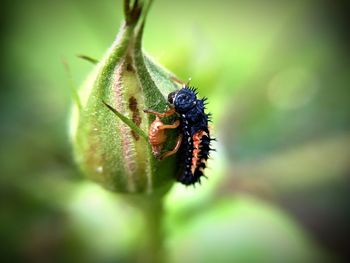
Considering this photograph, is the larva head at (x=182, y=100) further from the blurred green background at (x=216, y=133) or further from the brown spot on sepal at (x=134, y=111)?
the blurred green background at (x=216, y=133)

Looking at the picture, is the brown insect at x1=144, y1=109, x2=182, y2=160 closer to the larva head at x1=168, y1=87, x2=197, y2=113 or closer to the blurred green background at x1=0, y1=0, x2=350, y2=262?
the larva head at x1=168, y1=87, x2=197, y2=113

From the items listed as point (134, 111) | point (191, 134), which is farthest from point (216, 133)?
point (134, 111)

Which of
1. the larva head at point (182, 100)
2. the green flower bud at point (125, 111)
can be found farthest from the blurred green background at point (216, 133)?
the larva head at point (182, 100)

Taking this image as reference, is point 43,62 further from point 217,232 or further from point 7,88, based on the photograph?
point 217,232

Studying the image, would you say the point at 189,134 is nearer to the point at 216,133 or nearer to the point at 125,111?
the point at 125,111

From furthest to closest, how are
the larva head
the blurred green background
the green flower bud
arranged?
the blurred green background → the larva head → the green flower bud

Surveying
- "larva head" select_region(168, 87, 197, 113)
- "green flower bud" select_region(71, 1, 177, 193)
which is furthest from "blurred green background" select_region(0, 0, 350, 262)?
"larva head" select_region(168, 87, 197, 113)
